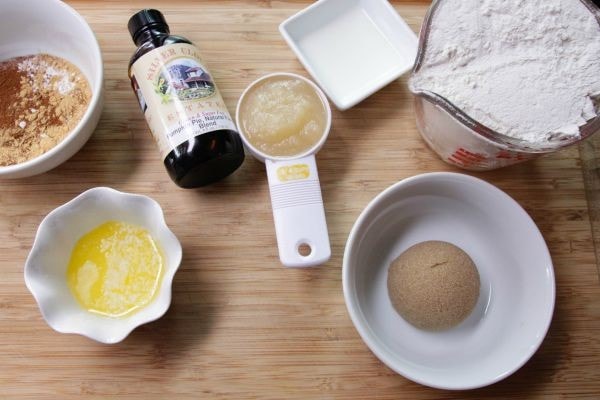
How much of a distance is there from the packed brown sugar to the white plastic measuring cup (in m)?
0.28

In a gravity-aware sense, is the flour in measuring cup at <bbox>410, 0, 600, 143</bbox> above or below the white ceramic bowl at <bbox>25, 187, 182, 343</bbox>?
above

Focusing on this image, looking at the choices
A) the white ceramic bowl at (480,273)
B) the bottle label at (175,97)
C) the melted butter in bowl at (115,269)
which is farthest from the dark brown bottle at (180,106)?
the white ceramic bowl at (480,273)

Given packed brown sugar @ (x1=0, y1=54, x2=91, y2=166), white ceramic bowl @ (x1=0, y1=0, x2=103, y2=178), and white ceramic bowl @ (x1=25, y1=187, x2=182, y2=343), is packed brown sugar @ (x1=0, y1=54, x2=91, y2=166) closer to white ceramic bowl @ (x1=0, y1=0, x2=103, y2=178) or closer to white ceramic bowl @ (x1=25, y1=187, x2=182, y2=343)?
white ceramic bowl @ (x1=0, y1=0, x2=103, y2=178)

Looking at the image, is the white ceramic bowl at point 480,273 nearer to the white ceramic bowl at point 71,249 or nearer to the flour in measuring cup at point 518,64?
the flour in measuring cup at point 518,64

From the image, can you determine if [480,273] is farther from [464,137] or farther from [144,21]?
[144,21]

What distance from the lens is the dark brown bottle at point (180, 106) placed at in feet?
2.44

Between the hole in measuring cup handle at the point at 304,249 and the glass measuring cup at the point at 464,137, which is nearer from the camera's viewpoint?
the glass measuring cup at the point at 464,137

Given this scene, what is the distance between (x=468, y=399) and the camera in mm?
783

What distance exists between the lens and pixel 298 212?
77 centimetres

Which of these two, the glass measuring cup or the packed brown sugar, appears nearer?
the glass measuring cup

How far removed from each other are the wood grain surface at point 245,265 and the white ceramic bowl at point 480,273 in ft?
0.17

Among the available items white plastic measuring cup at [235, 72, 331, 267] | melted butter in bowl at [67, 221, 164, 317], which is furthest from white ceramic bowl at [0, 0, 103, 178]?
white plastic measuring cup at [235, 72, 331, 267]

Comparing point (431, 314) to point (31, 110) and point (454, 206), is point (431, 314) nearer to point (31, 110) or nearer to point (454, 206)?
point (454, 206)

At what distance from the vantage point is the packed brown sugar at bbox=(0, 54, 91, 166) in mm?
800
